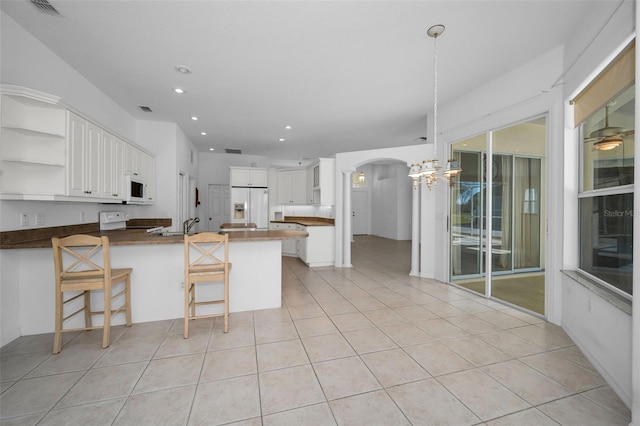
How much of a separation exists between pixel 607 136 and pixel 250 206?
680 cm

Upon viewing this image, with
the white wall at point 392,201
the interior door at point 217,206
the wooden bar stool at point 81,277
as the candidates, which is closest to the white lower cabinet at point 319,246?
the interior door at point 217,206

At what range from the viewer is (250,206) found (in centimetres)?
740

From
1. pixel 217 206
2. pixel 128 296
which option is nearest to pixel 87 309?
pixel 128 296

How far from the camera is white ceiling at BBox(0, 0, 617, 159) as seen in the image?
2314 mm

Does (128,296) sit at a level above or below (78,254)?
below

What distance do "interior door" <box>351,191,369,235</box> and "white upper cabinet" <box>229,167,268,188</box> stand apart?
16.0ft

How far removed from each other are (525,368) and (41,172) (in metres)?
4.78

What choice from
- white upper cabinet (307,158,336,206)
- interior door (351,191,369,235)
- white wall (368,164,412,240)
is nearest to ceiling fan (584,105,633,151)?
white upper cabinet (307,158,336,206)

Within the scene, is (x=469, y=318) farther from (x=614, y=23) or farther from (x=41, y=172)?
(x=41, y=172)

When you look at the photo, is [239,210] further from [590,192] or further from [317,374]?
[590,192]

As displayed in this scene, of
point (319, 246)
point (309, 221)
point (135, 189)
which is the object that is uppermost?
point (135, 189)

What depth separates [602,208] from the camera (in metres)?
2.38

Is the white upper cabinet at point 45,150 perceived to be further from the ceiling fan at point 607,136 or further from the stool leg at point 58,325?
the ceiling fan at point 607,136

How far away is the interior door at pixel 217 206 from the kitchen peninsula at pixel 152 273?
4.16m
